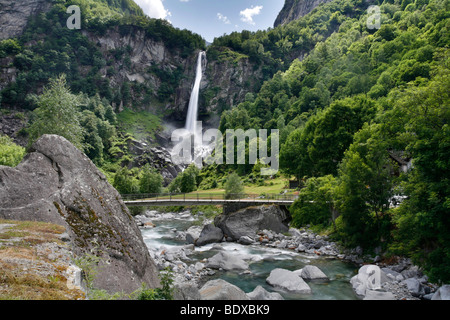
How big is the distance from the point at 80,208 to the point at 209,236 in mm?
23841

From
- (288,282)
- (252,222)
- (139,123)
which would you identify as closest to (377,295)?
(288,282)

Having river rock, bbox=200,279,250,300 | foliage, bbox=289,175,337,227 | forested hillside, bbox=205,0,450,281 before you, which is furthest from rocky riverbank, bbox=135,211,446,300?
foliage, bbox=289,175,337,227

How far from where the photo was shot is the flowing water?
59.5 feet

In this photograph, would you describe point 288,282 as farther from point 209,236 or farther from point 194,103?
point 194,103

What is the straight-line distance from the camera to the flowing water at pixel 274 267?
18.1m

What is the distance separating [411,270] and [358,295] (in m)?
5.33

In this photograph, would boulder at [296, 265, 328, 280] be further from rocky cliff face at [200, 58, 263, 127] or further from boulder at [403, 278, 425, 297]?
rocky cliff face at [200, 58, 263, 127]

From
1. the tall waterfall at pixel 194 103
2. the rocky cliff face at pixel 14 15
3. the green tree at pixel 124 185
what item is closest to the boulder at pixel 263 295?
the green tree at pixel 124 185

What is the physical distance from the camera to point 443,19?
81.9m

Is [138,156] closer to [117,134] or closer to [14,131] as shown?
[117,134]

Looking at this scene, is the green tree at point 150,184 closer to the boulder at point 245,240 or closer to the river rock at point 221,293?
the boulder at point 245,240

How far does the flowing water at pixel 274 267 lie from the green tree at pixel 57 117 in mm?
16115

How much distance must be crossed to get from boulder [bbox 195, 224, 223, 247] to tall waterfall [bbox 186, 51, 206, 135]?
10239 cm

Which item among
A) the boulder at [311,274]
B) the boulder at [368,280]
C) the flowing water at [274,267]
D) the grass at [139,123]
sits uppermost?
the grass at [139,123]
